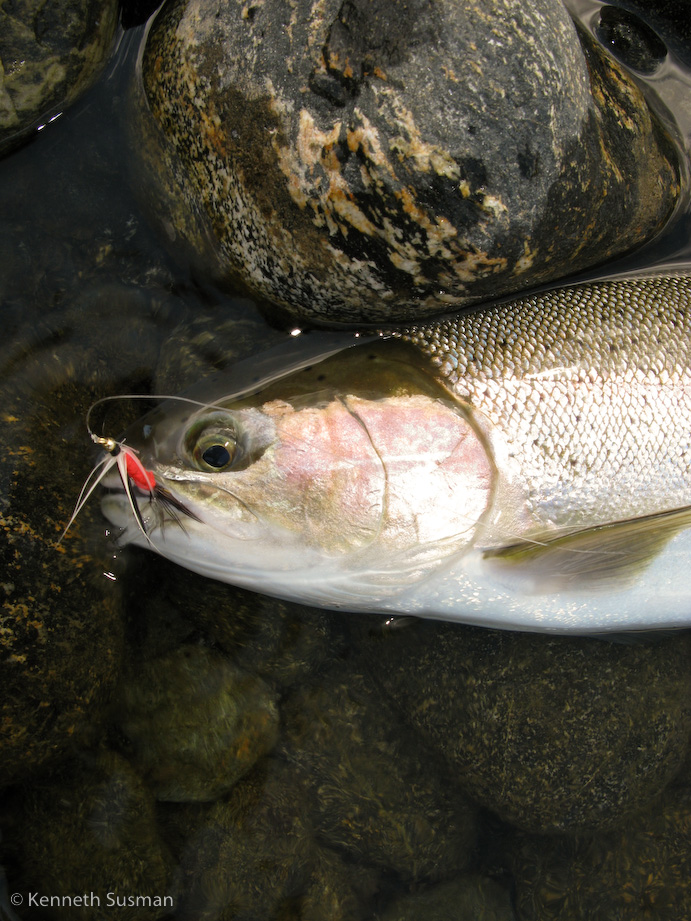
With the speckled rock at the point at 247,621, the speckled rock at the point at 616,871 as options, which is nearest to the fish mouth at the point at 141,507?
the speckled rock at the point at 247,621

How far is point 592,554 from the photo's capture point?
2031 millimetres

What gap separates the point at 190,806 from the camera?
2262 millimetres

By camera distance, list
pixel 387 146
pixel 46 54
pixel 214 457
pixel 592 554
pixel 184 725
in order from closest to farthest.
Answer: pixel 387 146
pixel 214 457
pixel 46 54
pixel 592 554
pixel 184 725

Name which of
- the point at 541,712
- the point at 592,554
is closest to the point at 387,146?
the point at 592,554

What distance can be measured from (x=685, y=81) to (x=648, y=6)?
0.32 meters

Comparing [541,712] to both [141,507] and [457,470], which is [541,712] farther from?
[141,507]

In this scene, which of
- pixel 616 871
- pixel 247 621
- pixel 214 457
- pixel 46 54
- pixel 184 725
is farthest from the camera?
pixel 616 871

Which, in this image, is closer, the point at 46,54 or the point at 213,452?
the point at 213,452

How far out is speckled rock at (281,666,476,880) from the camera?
7.91 feet

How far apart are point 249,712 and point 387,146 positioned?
202 cm

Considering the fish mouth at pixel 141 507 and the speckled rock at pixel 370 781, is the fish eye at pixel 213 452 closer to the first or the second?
the fish mouth at pixel 141 507

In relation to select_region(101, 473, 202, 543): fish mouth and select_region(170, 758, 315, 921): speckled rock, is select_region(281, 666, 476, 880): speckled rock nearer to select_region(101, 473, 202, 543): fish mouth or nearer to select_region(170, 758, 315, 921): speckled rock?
select_region(170, 758, 315, 921): speckled rock

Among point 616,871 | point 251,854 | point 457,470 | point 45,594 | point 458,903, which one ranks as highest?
point 45,594

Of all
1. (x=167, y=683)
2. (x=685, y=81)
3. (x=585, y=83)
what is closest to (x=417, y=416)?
(x=585, y=83)
